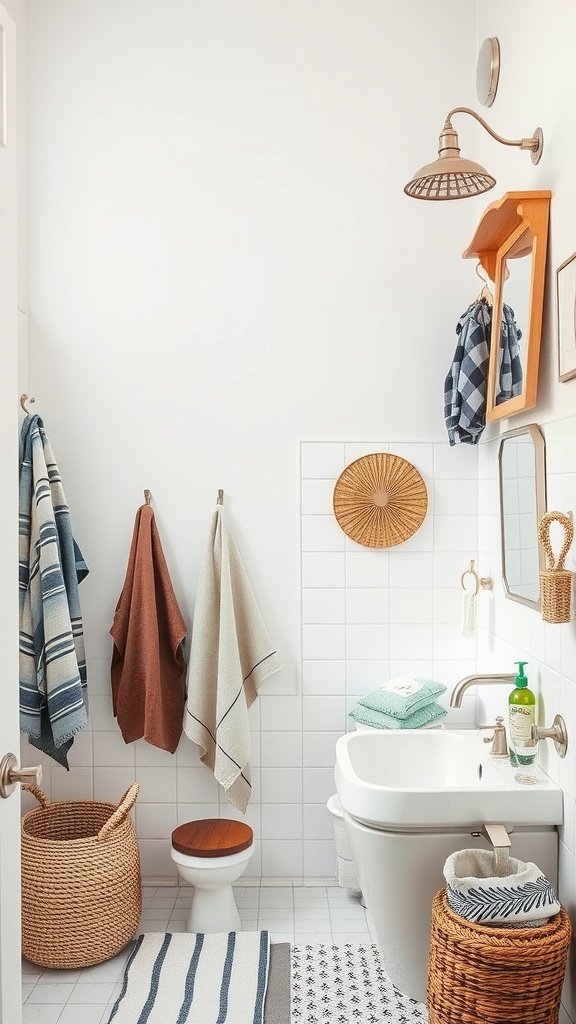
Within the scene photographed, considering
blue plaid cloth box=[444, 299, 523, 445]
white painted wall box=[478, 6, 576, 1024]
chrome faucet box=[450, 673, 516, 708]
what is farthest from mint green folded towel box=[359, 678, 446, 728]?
blue plaid cloth box=[444, 299, 523, 445]

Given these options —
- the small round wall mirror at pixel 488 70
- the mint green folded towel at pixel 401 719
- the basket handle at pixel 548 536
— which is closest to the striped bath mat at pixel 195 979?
the mint green folded towel at pixel 401 719

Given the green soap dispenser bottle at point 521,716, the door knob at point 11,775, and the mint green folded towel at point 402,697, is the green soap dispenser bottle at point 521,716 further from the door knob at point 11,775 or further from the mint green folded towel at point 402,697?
the door knob at point 11,775

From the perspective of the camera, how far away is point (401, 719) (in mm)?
2629

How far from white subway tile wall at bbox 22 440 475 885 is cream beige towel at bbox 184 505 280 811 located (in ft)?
0.34

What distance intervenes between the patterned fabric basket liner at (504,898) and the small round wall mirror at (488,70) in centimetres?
207

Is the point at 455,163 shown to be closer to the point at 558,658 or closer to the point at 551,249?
the point at 551,249

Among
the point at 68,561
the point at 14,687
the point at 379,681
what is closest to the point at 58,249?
the point at 68,561

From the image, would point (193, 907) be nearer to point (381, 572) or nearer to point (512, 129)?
point (381, 572)

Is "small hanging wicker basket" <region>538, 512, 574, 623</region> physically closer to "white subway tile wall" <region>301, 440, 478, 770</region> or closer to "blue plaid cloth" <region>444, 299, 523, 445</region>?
"blue plaid cloth" <region>444, 299, 523, 445</region>

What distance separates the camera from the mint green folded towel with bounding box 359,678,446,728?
2635 mm

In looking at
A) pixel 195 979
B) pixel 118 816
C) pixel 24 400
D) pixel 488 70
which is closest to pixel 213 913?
pixel 195 979

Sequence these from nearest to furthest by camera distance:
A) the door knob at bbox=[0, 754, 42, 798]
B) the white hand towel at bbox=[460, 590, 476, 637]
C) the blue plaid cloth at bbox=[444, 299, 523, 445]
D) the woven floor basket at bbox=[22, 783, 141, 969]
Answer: the door knob at bbox=[0, 754, 42, 798] → the woven floor basket at bbox=[22, 783, 141, 969] → the blue plaid cloth at bbox=[444, 299, 523, 445] → the white hand towel at bbox=[460, 590, 476, 637]

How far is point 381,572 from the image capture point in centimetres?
292

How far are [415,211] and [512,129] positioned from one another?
54 cm
